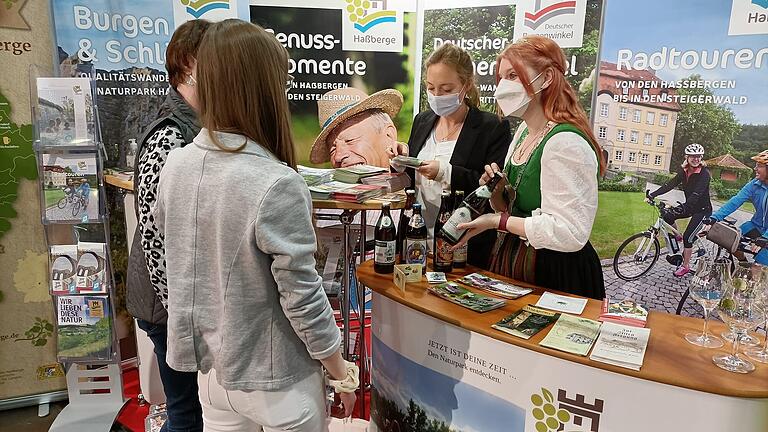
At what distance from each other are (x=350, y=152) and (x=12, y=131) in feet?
6.25

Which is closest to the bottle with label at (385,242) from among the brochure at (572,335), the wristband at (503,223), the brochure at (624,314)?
the wristband at (503,223)

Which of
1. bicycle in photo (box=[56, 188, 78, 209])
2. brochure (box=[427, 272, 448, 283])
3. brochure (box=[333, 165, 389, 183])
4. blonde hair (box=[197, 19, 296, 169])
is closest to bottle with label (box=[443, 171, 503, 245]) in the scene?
brochure (box=[427, 272, 448, 283])

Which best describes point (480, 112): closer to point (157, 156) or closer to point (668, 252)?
point (157, 156)

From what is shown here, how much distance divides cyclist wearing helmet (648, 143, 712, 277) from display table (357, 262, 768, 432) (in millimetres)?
1924

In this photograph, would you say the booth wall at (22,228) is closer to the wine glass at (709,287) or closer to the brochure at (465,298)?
the brochure at (465,298)

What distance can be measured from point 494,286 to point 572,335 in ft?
1.31

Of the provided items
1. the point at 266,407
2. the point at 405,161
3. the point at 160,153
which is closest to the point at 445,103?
the point at 405,161

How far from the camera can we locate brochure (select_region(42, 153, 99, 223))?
2602mm

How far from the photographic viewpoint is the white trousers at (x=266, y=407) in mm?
1313

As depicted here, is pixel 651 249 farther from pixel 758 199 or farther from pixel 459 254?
pixel 459 254

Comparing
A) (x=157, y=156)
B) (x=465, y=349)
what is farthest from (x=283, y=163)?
(x=465, y=349)

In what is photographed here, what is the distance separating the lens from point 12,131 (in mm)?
2658

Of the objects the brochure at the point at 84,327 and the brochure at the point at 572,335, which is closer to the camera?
the brochure at the point at 572,335

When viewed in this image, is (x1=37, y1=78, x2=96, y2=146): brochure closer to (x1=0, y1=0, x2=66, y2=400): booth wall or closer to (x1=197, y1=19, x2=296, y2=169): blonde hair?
(x1=0, y1=0, x2=66, y2=400): booth wall
